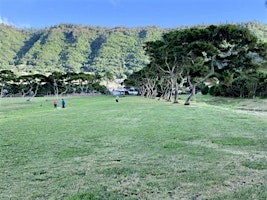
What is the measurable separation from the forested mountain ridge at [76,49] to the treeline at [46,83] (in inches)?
1635

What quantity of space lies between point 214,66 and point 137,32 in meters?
141

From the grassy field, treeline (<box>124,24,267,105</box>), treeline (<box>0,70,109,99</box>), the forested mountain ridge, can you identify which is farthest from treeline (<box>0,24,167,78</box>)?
the grassy field

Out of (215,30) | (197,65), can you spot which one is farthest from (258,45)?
(197,65)

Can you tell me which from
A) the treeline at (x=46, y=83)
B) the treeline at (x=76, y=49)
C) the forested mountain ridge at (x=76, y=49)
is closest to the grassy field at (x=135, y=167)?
the treeline at (x=46, y=83)

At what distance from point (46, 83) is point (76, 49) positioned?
6810 cm

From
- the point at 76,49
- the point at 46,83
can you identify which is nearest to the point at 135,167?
the point at 46,83

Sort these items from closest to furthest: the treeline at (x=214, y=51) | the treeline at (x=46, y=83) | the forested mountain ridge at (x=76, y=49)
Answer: the treeline at (x=214, y=51) → the treeline at (x=46, y=83) → the forested mountain ridge at (x=76, y=49)

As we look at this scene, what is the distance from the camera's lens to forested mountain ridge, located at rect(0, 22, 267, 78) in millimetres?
146500

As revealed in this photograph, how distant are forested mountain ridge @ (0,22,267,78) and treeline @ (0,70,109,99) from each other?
41.5 meters

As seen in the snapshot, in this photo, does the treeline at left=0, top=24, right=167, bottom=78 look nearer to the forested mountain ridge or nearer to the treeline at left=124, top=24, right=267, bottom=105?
the forested mountain ridge

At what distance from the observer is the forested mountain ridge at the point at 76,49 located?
146 metres

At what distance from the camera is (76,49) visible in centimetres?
15862

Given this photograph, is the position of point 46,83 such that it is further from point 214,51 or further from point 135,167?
point 135,167

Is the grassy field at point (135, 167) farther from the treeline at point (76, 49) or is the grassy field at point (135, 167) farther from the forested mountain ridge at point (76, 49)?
the treeline at point (76, 49)
